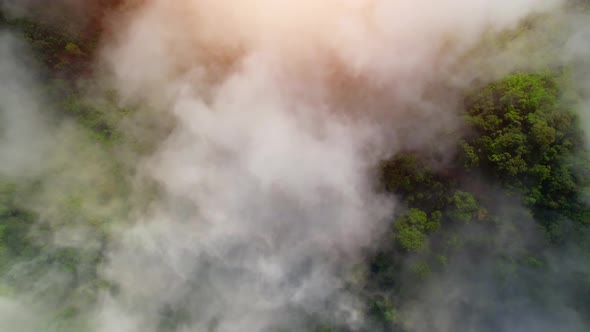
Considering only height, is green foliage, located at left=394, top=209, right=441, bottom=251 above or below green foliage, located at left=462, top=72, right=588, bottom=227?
below

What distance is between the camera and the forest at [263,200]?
9.23m

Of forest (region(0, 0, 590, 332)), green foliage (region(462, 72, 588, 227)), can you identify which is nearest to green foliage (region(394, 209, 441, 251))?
forest (region(0, 0, 590, 332))

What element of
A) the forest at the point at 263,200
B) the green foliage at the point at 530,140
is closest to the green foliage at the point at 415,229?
the forest at the point at 263,200

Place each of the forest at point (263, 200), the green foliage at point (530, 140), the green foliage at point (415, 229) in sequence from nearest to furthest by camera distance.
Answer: the green foliage at point (530, 140), the forest at point (263, 200), the green foliage at point (415, 229)

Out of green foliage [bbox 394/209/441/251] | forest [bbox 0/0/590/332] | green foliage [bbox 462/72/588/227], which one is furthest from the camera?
green foliage [bbox 394/209/441/251]

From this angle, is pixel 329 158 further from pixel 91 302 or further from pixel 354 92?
pixel 91 302

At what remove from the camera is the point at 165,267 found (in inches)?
394

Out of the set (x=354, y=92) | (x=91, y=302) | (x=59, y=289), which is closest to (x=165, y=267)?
(x=91, y=302)

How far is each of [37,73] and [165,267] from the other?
6.68 m

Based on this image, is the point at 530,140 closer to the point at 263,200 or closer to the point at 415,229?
the point at 415,229

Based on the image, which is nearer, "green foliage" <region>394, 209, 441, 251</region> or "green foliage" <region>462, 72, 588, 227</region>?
"green foliage" <region>462, 72, 588, 227</region>

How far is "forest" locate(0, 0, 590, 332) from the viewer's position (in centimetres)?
923

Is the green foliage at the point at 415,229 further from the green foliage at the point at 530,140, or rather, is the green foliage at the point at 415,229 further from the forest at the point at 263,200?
the green foliage at the point at 530,140

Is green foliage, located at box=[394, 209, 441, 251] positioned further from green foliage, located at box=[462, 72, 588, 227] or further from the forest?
green foliage, located at box=[462, 72, 588, 227]
